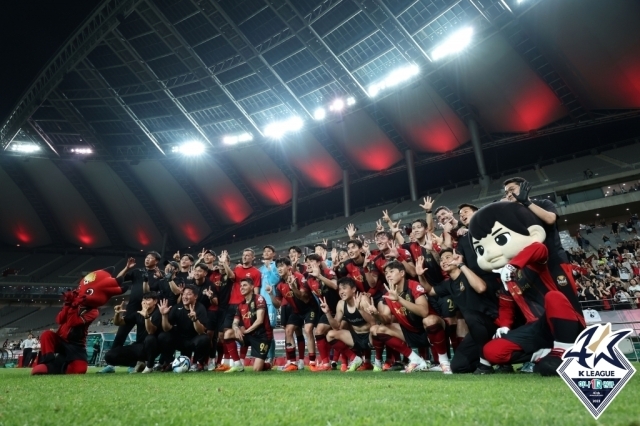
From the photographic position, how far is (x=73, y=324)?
603 centimetres

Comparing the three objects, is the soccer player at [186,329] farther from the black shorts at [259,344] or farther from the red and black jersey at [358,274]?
the red and black jersey at [358,274]

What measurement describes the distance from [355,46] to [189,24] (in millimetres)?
11320

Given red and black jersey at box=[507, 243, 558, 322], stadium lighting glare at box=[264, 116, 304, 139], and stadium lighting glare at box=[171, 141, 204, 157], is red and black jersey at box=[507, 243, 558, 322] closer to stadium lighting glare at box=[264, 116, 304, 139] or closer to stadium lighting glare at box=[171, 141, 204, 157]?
stadium lighting glare at box=[264, 116, 304, 139]

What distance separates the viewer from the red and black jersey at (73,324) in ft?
19.8

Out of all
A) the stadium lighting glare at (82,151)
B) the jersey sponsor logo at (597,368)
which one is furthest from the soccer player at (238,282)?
the stadium lighting glare at (82,151)

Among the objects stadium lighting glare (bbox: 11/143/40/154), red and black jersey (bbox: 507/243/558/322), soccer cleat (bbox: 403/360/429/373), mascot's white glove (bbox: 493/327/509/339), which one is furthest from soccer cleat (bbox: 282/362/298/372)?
stadium lighting glare (bbox: 11/143/40/154)

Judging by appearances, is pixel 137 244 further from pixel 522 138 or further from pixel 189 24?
pixel 522 138

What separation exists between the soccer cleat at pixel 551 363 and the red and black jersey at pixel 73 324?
6166 millimetres

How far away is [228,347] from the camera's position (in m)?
6.62

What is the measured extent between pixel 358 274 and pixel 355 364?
1.46m

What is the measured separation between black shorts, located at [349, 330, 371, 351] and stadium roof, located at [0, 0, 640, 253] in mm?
20712

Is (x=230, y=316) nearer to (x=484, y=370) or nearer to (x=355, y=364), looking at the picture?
(x=355, y=364)

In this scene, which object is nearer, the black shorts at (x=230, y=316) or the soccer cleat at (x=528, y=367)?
the soccer cleat at (x=528, y=367)

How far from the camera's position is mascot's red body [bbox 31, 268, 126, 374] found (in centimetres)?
591
